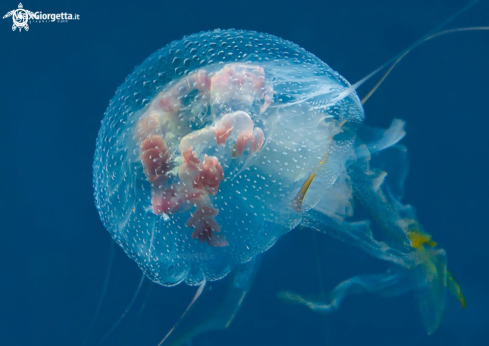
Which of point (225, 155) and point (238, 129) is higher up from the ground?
point (238, 129)

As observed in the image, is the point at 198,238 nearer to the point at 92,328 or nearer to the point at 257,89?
the point at 257,89

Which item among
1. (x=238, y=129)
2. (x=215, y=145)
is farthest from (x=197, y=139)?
(x=238, y=129)

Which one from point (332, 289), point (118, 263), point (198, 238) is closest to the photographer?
point (198, 238)

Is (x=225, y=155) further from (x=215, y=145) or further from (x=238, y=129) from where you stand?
(x=238, y=129)

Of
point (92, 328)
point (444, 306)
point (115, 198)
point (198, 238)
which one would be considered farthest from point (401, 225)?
point (92, 328)
